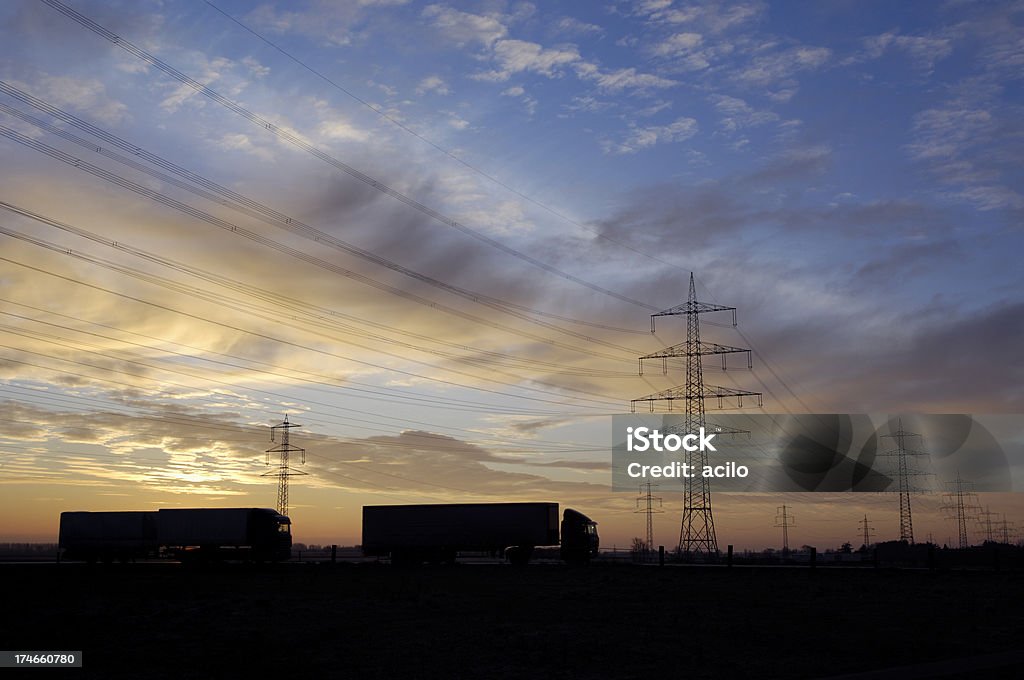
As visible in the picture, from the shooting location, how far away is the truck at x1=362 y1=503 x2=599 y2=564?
72.1m

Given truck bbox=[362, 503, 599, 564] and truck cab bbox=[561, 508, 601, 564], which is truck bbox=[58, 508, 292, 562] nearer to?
truck bbox=[362, 503, 599, 564]

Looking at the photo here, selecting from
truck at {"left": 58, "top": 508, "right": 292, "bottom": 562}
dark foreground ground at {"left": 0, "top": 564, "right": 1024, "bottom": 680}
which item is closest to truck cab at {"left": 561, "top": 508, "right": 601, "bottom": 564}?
truck at {"left": 58, "top": 508, "right": 292, "bottom": 562}

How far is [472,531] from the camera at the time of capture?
73.2 metres

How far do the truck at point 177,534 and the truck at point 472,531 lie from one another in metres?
8.21

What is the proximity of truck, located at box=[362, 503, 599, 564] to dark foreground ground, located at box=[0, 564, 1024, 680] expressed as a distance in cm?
2693

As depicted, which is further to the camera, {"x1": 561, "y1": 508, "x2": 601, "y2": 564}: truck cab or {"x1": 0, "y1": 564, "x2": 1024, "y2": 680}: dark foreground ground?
{"x1": 561, "y1": 508, "x2": 601, "y2": 564}: truck cab

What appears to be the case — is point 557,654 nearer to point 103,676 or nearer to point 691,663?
point 691,663

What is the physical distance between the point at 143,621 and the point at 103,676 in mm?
8429

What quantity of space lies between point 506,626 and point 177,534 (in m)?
49.5

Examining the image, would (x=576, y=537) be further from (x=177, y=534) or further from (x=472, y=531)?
(x=177, y=534)

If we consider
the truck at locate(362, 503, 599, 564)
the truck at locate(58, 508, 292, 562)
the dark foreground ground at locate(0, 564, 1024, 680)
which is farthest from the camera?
the truck at locate(362, 503, 599, 564)

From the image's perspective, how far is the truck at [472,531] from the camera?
72125mm

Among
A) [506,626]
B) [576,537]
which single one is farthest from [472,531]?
[506,626]

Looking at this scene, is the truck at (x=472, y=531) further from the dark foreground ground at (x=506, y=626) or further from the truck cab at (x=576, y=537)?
the dark foreground ground at (x=506, y=626)
